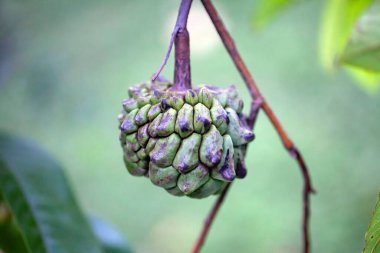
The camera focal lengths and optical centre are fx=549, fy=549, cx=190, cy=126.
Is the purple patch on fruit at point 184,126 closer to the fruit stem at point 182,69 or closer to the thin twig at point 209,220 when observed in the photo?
the fruit stem at point 182,69

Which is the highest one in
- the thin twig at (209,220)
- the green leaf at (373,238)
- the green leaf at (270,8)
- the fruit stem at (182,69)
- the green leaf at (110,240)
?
the green leaf at (270,8)

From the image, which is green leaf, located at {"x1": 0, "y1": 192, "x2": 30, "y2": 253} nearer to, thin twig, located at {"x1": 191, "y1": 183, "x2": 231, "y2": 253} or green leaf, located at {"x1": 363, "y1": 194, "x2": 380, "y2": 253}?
thin twig, located at {"x1": 191, "y1": 183, "x2": 231, "y2": 253}

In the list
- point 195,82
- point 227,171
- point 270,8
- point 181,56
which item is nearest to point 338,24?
point 270,8

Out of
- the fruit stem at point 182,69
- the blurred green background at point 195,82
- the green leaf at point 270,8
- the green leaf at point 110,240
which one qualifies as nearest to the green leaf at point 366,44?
the green leaf at point 270,8

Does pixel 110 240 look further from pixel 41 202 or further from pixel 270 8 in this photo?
pixel 270 8

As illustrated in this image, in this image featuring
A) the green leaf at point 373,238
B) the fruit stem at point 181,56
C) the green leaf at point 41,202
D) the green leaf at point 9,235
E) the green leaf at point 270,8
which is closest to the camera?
the green leaf at point 373,238

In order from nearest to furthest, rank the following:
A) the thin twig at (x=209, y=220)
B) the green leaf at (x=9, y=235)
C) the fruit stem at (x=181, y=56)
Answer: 1. the fruit stem at (x=181, y=56)
2. the thin twig at (x=209, y=220)
3. the green leaf at (x=9, y=235)
